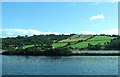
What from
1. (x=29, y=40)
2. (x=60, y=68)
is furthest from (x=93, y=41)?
(x=60, y=68)

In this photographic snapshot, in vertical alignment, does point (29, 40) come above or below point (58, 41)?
above

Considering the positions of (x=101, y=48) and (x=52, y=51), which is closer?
(x=52, y=51)

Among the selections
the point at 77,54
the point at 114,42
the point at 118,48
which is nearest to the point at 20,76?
the point at 77,54

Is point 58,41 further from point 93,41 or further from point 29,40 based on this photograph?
point 93,41

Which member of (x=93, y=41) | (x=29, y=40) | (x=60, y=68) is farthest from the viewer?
(x=29, y=40)

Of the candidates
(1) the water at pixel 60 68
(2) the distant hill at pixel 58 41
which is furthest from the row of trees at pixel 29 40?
(1) the water at pixel 60 68

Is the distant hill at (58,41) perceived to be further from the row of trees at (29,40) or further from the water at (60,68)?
the water at (60,68)

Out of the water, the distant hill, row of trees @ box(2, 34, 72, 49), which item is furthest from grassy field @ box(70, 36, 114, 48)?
the water

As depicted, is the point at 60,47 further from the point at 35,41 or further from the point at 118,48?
the point at 118,48

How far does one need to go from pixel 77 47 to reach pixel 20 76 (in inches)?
2743

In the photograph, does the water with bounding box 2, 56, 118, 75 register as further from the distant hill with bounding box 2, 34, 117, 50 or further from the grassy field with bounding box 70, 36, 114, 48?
the distant hill with bounding box 2, 34, 117, 50

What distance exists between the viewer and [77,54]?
91625 mm

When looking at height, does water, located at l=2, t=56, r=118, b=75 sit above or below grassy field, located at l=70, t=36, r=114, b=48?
below

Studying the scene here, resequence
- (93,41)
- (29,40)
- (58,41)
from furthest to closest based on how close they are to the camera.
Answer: (29,40), (58,41), (93,41)
